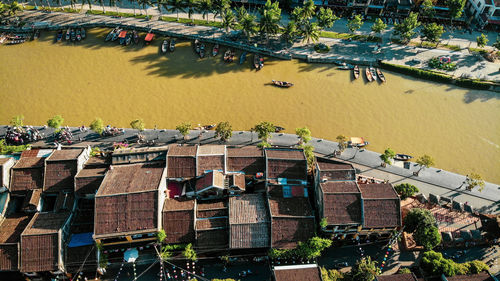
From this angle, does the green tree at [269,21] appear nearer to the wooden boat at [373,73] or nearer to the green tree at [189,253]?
the wooden boat at [373,73]

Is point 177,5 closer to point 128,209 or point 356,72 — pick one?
point 356,72

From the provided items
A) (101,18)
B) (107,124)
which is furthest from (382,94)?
(101,18)

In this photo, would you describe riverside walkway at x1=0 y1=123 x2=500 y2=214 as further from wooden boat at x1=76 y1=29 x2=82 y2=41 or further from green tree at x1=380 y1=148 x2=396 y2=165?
wooden boat at x1=76 y1=29 x2=82 y2=41

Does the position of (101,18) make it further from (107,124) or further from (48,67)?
(107,124)

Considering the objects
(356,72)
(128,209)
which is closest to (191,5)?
(356,72)

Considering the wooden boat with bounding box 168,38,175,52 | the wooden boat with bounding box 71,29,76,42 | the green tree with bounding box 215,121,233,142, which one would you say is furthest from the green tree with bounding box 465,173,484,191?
the wooden boat with bounding box 71,29,76,42

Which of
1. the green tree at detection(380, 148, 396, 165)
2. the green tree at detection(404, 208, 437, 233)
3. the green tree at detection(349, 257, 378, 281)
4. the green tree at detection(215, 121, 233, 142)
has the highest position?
the green tree at detection(215, 121, 233, 142)
